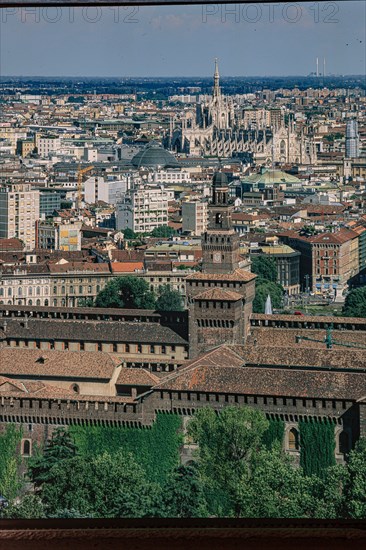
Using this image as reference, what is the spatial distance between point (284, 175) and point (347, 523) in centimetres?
3714

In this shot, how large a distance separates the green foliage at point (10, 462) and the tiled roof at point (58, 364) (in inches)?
43.9

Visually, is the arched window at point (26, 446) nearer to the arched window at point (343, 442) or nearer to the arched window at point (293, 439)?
the arched window at point (293, 439)

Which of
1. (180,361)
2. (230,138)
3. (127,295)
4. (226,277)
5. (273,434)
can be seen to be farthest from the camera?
(230,138)

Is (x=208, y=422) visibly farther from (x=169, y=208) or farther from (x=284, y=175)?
(x=284, y=175)

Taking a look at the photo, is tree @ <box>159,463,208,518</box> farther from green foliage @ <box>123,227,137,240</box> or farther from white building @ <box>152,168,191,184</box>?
white building @ <box>152,168,191,184</box>

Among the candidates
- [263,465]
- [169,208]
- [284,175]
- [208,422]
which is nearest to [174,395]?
[208,422]

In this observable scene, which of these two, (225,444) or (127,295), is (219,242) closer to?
(225,444)

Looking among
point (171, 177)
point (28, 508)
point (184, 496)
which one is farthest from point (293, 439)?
point (171, 177)

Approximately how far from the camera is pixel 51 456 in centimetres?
978

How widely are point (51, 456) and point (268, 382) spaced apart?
5.50 feet

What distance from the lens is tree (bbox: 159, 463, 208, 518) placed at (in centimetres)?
831

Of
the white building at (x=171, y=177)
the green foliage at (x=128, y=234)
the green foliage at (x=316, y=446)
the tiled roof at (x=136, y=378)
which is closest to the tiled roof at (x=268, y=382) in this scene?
the green foliage at (x=316, y=446)

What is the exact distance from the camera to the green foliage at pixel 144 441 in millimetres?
10023

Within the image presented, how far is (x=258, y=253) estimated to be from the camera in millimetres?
23406
